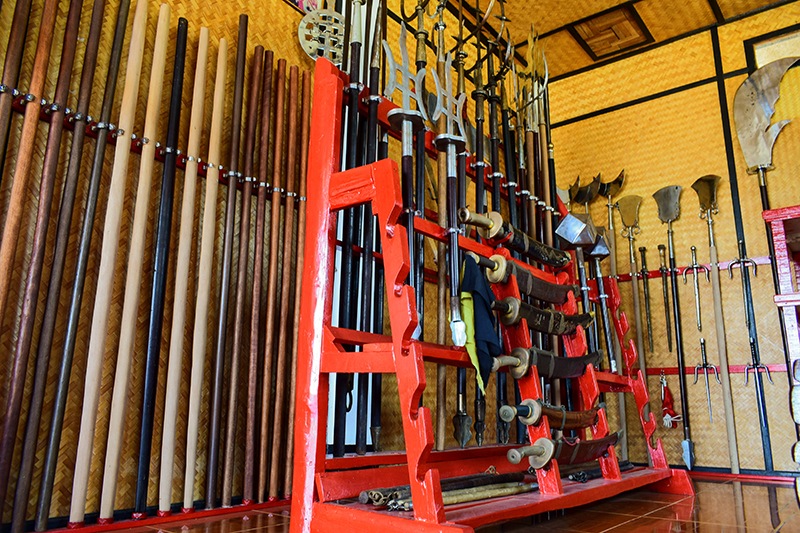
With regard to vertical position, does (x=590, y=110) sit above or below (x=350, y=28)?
above

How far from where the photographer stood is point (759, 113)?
13.9 feet

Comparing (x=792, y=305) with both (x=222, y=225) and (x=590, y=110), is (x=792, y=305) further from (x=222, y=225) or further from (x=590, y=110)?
(x=590, y=110)

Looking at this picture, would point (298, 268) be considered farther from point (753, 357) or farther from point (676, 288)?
point (753, 357)

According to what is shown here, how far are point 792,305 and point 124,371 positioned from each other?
2.83m

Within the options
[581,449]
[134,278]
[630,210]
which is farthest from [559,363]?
[630,210]

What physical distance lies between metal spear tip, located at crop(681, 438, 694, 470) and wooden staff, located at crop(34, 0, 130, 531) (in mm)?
3929

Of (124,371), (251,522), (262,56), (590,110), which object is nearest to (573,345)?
(251,522)

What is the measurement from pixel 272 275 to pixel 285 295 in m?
0.12

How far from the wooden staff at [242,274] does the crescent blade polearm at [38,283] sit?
74 centimetres

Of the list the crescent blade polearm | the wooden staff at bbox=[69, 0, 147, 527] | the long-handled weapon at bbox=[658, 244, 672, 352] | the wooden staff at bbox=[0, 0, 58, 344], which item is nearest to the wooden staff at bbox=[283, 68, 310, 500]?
the wooden staff at bbox=[69, 0, 147, 527]

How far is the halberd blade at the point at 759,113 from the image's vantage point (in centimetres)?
416

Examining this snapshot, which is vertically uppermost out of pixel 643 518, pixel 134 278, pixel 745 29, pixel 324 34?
pixel 745 29

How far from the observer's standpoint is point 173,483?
2.34 metres

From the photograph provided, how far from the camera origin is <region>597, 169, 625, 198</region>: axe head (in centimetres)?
482
